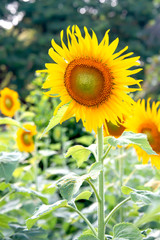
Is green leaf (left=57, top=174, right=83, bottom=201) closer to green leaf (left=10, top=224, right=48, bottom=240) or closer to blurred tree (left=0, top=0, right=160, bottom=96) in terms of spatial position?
green leaf (left=10, top=224, right=48, bottom=240)

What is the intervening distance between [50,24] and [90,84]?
16.3m

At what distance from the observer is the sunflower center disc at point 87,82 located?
40.9 inches

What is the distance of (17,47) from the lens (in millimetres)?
15648

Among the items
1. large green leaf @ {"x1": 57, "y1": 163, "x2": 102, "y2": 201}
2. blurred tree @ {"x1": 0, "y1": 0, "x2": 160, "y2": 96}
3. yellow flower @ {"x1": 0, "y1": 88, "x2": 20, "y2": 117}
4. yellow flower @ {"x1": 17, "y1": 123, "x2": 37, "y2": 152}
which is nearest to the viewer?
large green leaf @ {"x1": 57, "y1": 163, "x2": 102, "y2": 201}

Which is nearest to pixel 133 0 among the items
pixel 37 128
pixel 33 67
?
pixel 33 67

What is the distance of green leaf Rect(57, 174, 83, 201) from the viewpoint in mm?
862

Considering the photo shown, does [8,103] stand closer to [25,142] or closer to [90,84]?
[25,142]

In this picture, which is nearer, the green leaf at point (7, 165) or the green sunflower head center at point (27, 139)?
the green leaf at point (7, 165)

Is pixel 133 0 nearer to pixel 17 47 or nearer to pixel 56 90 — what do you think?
pixel 17 47

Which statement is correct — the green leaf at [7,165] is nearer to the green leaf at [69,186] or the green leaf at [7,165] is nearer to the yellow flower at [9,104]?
the green leaf at [69,186]

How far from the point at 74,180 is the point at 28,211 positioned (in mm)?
755

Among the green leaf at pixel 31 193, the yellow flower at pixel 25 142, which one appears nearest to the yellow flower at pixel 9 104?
the yellow flower at pixel 25 142

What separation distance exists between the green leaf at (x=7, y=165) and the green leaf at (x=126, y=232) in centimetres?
41

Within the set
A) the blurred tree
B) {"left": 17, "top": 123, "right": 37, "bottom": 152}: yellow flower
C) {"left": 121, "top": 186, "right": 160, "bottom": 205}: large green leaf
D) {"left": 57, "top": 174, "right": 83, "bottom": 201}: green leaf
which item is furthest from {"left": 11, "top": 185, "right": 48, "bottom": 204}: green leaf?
the blurred tree
